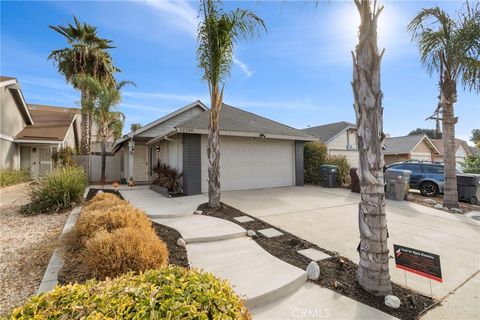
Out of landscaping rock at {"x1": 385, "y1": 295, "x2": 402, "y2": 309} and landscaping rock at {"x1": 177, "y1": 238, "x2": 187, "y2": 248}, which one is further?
landscaping rock at {"x1": 177, "y1": 238, "x2": 187, "y2": 248}

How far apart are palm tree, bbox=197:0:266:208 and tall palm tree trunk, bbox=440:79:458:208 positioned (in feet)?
22.2

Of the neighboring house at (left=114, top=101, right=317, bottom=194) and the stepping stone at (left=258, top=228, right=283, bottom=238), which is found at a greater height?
the neighboring house at (left=114, top=101, right=317, bottom=194)

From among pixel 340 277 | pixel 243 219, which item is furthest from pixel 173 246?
pixel 340 277

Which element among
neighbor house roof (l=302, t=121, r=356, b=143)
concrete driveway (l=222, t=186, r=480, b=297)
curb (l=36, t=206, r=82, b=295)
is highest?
neighbor house roof (l=302, t=121, r=356, b=143)

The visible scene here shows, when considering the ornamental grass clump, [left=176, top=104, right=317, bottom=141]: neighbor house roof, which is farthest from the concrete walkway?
[left=176, top=104, right=317, bottom=141]: neighbor house roof

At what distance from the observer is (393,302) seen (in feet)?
8.64

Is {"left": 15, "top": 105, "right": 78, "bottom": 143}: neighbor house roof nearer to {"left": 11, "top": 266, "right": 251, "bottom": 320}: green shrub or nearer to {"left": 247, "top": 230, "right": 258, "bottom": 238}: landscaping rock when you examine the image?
{"left": 247, "top": 230, "right": 258, "bottom": 238}: landscaping rock

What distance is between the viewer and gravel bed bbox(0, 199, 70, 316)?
273 cm

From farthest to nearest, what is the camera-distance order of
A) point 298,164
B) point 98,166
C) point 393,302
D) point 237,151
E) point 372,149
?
point 98,166
point 298,164
point 237,151
point 372,149
point 393,302

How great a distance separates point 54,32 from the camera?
17.1 metres

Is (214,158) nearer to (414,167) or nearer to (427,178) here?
(427,178)

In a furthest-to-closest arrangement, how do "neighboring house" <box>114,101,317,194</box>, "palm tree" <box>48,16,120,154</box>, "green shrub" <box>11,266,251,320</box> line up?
"palm tree" <box>48,16,120,154</box> < "neighboring house" <box>114,101,317,194</box> < "green shrub" <box>11,266,251,320</box>

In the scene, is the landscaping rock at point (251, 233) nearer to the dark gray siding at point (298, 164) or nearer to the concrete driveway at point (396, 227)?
the concrete driveway at point (396, 227)

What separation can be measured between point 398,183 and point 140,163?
15005 mm
